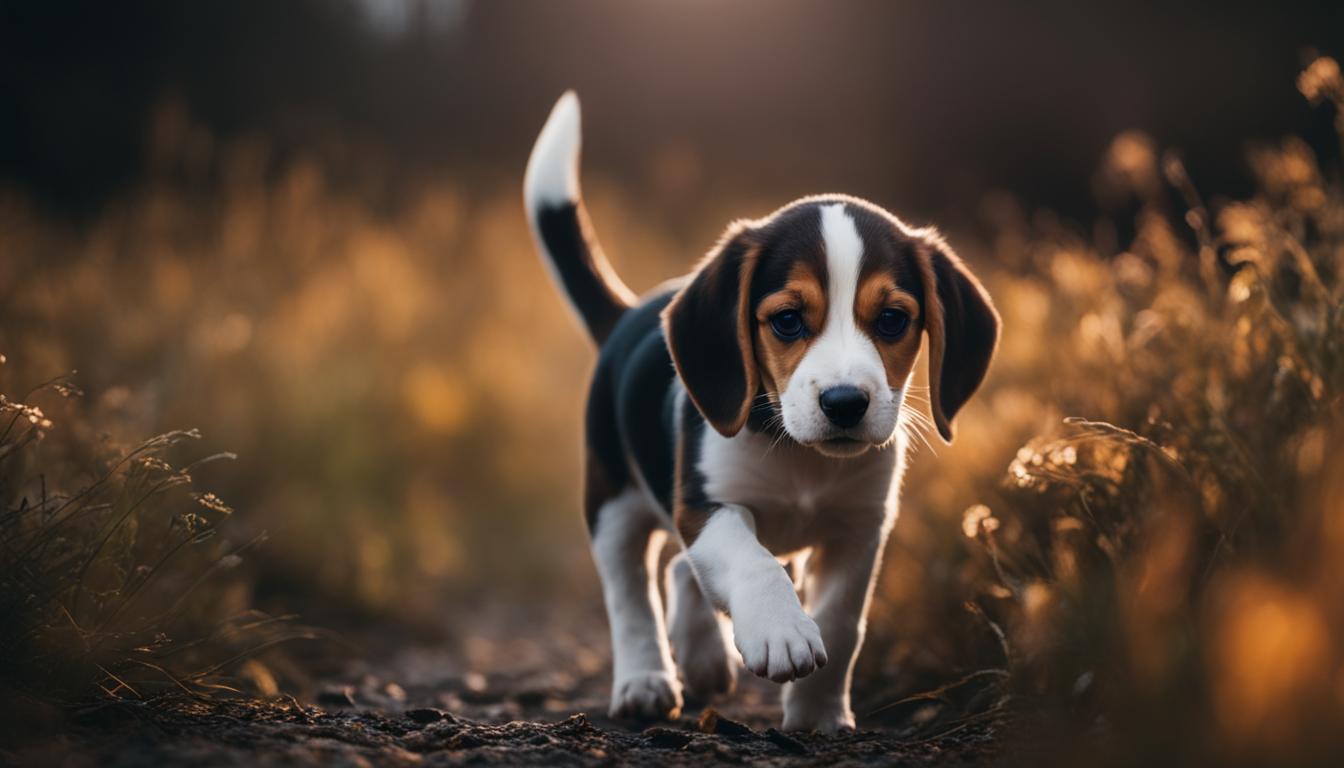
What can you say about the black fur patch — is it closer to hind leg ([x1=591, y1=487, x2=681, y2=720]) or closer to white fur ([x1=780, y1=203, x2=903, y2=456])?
hind leg ([x1=591, y1=487, x2=681, y2=720])

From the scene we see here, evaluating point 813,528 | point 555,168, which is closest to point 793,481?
point 813,528

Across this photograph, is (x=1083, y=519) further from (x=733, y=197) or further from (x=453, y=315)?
(x=733, y=197)

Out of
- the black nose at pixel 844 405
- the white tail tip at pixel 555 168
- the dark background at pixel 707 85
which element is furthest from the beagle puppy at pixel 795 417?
the dark background at pixel 707 85

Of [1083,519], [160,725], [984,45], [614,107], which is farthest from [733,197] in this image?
[160,725]

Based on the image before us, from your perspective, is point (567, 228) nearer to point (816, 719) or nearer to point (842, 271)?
point (842, 271)

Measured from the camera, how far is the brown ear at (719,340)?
294 centimetres

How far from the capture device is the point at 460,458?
22.2 ft

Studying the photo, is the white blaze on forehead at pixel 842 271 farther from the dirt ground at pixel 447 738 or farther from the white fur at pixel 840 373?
the dirt ground at pixel 447 738

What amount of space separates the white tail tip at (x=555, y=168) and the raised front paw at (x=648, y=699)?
1.61 meters

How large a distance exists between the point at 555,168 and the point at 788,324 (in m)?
1.56

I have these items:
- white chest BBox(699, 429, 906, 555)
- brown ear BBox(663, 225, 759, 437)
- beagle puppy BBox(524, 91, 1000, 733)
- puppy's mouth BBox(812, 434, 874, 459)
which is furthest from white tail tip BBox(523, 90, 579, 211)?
puppy's mouth BBox(812, 434, 874, 459)

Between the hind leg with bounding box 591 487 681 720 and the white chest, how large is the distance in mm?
612

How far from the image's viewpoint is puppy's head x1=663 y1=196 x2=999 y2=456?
277cm

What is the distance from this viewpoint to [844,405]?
2602 mm
